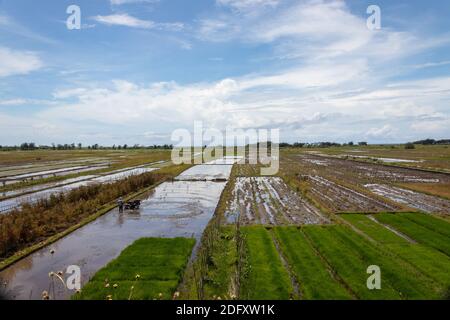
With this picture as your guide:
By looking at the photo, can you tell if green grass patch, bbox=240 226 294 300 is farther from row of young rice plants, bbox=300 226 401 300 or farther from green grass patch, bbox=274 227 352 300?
row of young rice plants, bbox=300 226 401 300

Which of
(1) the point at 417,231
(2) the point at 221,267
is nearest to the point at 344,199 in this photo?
(1) the point at 417,231

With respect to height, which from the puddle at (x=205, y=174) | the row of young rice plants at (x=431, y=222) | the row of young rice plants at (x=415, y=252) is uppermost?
the puddle at (x=205, y=174)

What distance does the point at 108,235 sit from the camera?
1442 cm

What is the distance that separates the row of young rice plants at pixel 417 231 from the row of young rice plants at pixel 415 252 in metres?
0.50

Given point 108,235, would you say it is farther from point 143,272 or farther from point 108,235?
point 143,272

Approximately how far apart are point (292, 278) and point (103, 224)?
10397mm

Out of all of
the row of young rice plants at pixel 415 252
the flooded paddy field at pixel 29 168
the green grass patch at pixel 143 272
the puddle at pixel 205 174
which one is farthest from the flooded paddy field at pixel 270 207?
the flooded paddy field at pixel 29 168

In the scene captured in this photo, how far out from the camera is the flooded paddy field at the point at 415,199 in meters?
19.0

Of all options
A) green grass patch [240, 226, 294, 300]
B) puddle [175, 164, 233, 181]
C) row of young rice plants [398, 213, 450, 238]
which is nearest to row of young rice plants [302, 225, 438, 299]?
green grass patch [240, 226, 294, 300]

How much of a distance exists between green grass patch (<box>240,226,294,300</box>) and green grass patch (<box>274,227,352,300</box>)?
371 millimetres

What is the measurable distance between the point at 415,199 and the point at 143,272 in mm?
18920

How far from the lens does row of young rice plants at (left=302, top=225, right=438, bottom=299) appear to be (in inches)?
322

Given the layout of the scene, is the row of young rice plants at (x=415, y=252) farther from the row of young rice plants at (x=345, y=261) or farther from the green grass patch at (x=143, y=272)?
the green grass patch at (x=143, y=272)
